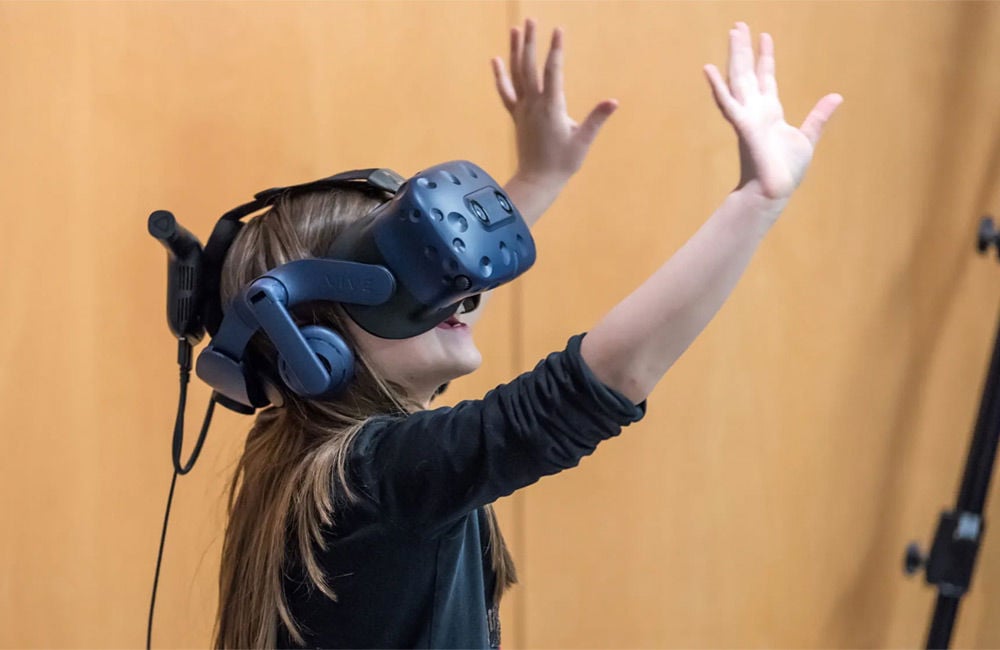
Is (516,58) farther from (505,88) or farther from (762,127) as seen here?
(762,127)

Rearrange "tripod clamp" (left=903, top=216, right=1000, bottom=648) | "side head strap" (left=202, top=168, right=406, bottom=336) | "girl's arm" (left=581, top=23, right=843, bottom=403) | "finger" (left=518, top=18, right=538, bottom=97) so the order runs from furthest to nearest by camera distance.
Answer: "tripod clamp" (left=903, top=216, right=1000, bottom=648) < "finger" (left=518, top=18, right=538, bottom=97) < "side head strap" (left=202, top=168, right=406, bottom=336) < "girl's arm" (left=581, top=23, right=843, bottom=403)

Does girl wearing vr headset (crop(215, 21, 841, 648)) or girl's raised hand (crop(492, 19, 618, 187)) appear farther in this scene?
girl's raised hand (crop(492, 19, 618, 187))

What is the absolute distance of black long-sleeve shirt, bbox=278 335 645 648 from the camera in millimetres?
618

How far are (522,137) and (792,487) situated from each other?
2.18ft

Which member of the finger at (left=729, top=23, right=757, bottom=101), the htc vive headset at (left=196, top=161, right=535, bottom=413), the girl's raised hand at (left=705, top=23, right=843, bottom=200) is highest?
the finger at (left=729, top=23, right=757, bottom=101)

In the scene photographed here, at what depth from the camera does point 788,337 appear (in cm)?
128

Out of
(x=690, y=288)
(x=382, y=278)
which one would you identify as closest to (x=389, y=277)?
(x=382, y=278)

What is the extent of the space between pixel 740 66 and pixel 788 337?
0.66 metres

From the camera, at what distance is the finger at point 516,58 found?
957mm

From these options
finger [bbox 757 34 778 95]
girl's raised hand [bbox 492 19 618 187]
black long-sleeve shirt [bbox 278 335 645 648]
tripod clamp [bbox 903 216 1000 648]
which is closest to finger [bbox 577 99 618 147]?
girl's raised hand [bbox 492 19 618 187]

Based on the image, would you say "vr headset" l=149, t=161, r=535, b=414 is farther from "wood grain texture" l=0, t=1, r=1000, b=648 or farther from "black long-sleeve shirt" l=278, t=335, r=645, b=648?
"wood grain texture" l=0, t=1, r=1000, b=648

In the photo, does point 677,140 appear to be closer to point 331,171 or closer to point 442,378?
point 331,171

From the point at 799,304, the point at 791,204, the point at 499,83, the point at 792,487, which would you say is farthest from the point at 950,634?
the point at 499,83

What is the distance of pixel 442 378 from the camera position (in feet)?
2.73
